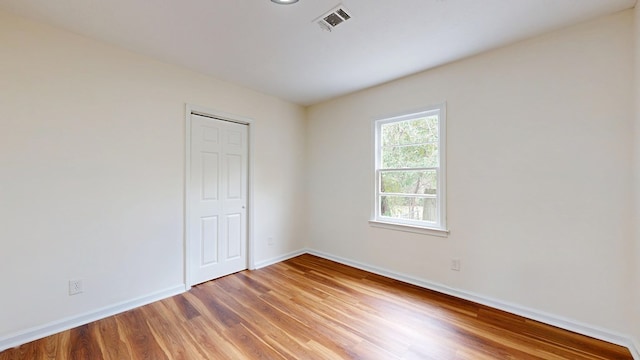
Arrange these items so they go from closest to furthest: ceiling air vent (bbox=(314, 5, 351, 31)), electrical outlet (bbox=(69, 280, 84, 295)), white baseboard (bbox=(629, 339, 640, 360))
→ 1. white baseboard (bbox=(629, 339, 640, 360))
2. ceiling air vent (bbox=(314, 5, 351, 31))
3. electrical outlet (bbox=(69, 280, 84, 295))

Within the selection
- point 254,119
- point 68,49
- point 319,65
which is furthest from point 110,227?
point 319,65

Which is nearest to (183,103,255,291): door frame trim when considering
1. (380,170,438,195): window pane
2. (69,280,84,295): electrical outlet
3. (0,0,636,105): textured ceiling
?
(0,0,636,105): textured ceiling

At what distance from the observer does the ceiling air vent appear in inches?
74.1

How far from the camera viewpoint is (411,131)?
3168mm

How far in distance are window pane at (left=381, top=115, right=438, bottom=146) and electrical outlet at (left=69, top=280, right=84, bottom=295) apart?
348cm

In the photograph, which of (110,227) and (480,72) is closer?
(110,227)

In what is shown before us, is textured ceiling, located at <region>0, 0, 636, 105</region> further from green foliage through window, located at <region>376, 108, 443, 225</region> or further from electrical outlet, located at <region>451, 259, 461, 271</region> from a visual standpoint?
electrical outlet, located at <region>451, 259, 461, 271</region>

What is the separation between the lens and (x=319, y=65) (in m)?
2.79

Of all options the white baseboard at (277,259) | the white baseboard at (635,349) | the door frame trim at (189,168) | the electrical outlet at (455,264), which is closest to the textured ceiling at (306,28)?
the door frame trim at (189,168)

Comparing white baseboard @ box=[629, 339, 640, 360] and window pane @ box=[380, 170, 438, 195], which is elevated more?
window pane @ box=[380, 170, 438, 195]

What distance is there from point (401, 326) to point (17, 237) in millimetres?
3139

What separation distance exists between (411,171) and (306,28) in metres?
1.98

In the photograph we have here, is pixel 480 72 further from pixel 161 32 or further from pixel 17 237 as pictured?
pixel 17 237

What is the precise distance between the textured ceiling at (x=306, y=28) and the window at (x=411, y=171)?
26.0 inches
